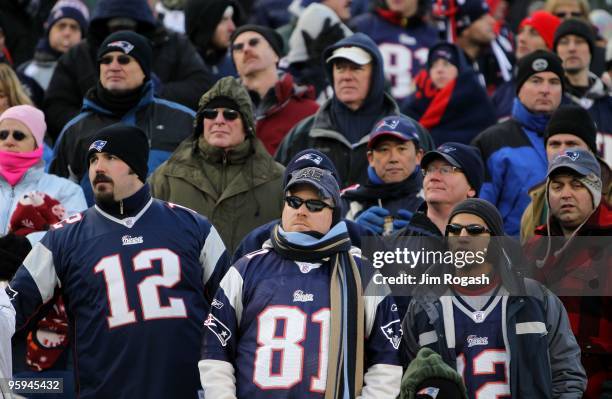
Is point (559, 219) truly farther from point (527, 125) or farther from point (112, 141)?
point (112, 141)

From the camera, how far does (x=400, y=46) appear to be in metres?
14.5

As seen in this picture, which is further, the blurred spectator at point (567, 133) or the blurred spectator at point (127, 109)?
the blurred spectator at point (127, 109)

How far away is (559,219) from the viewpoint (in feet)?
32.9

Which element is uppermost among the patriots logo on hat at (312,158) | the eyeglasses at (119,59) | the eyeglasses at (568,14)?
the eyeglasses at (568,14)

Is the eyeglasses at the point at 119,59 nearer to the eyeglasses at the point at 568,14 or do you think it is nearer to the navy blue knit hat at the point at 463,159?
the navy blue knit hat at the point at 463,159

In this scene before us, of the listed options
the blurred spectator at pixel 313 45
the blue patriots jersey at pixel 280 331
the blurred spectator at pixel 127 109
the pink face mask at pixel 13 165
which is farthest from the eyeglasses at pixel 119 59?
the blue patriots jersey at pixel 280 331

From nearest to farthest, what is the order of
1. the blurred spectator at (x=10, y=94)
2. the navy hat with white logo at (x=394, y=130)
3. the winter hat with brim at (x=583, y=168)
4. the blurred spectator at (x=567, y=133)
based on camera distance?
the winter hat with brim at (x=583, y=168) < the navy hat with white logo at (x=394, y=130) < the blurred spectator at (x=567, y=133) < the blurred spectator at (x=10, y=94)

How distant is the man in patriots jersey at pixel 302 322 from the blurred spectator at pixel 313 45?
15.5 feet

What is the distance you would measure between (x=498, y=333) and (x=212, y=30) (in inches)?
227

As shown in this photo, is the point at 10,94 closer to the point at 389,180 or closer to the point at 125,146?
the point at 125,146

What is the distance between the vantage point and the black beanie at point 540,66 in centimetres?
1214

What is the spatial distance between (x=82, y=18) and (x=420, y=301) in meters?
6.18

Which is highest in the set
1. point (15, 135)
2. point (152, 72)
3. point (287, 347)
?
point (152, 72)

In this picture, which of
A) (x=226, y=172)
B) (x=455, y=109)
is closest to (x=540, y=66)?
(x=455, y=109)
